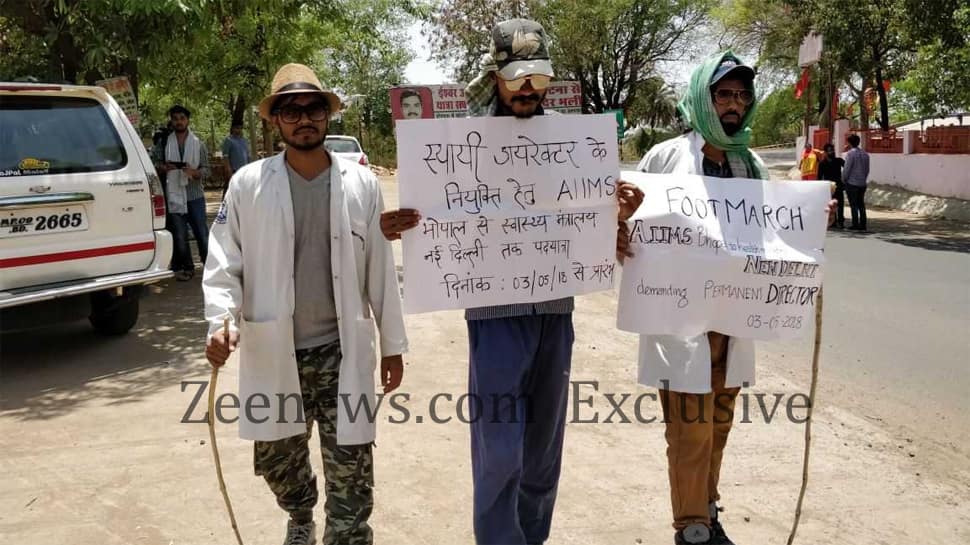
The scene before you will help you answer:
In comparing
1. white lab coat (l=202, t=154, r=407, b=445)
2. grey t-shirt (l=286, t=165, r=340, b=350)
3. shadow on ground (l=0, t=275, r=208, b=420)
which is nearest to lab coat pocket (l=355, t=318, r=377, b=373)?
white lab coat (l=202, t=154, r=407, b=445)

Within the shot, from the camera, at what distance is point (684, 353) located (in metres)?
3.16

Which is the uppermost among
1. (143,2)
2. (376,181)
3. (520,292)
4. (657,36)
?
(657,36)

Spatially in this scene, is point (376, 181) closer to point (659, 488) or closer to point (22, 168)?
point (659, 488)

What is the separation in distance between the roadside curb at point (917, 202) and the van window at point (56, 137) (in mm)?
15674

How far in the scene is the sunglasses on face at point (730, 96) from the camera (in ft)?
10.2

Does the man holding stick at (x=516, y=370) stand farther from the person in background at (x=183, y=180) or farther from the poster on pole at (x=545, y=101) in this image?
the person in background at (x=183, y=180)

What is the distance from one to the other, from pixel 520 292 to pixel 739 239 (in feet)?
3.00

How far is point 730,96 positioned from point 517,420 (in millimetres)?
1458

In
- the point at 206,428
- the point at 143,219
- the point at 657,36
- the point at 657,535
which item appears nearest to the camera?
the point at 657,535

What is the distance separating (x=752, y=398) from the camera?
5.21 m

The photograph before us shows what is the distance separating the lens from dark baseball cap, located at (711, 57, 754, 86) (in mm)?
3078

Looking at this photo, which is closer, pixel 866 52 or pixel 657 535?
pixel 657 535

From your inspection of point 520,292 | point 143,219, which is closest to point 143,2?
point 143,219

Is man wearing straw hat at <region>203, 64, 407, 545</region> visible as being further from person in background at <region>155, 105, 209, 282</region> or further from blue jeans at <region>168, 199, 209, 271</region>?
blue jeans at <region>168, 199, 209, 271</region>
